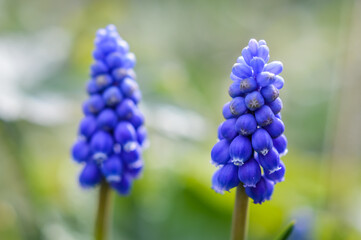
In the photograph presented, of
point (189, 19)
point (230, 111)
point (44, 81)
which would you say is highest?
point (189, 19)

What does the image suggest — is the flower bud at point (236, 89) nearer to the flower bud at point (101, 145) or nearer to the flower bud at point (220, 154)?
the flower bud at point (220, 154)

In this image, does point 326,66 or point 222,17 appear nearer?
point 326,66

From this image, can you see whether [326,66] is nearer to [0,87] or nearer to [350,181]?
[350,181]

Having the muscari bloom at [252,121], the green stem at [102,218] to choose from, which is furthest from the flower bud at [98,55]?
the muscari bloom at [252,121]

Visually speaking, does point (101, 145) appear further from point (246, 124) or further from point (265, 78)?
point (265, 78)

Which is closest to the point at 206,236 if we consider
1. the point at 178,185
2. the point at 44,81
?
the point at 178,185

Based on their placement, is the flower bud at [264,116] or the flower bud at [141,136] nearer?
the flower bud at [264,116]
